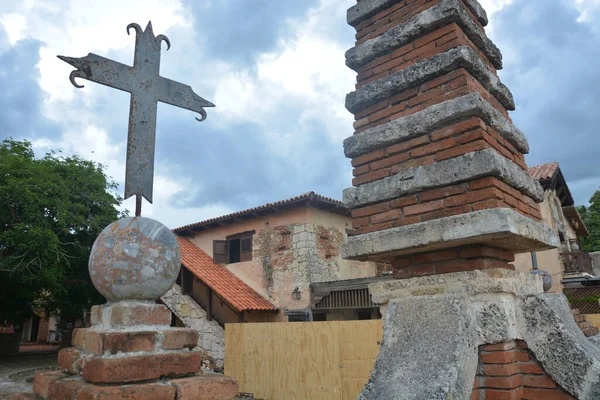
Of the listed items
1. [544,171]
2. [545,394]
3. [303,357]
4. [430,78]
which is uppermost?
[544,171]

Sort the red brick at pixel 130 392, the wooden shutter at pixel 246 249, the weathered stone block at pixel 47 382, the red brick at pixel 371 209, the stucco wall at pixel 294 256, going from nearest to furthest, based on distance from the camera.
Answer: the red brick at pixel 130 392, the weathered stone block at pixel 47 382, the red brick at pixel 371 209, the stucco wall at pixel 294 256, the wooden shutter at pixel 246 249

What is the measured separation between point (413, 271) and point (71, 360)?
2340mm

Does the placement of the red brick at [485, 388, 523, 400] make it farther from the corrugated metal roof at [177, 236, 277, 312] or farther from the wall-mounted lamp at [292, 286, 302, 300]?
the wall-mounted lamp at [292, 286, 302, 300]

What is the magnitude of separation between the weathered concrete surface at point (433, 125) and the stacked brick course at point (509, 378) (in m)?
1.40

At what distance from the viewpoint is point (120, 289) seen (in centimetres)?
288

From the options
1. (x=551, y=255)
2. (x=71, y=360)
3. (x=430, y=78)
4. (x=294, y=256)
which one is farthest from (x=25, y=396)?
(x=551, y=255)

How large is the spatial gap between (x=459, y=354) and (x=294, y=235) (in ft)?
42.6

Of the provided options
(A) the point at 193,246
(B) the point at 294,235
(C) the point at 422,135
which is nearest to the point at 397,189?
(C) the point at 422,135

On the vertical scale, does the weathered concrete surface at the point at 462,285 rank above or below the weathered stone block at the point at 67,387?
above

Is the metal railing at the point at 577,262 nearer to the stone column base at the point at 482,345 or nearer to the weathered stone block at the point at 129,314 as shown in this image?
the stone column base at the point at 482,345

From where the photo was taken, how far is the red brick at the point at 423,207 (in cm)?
282

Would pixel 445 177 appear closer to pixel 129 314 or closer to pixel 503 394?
pixel 503 394

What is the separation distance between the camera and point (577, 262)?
18859 millimetres

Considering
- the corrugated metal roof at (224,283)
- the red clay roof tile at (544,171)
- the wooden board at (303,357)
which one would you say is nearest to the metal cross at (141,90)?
the wooden board at (303,357)
